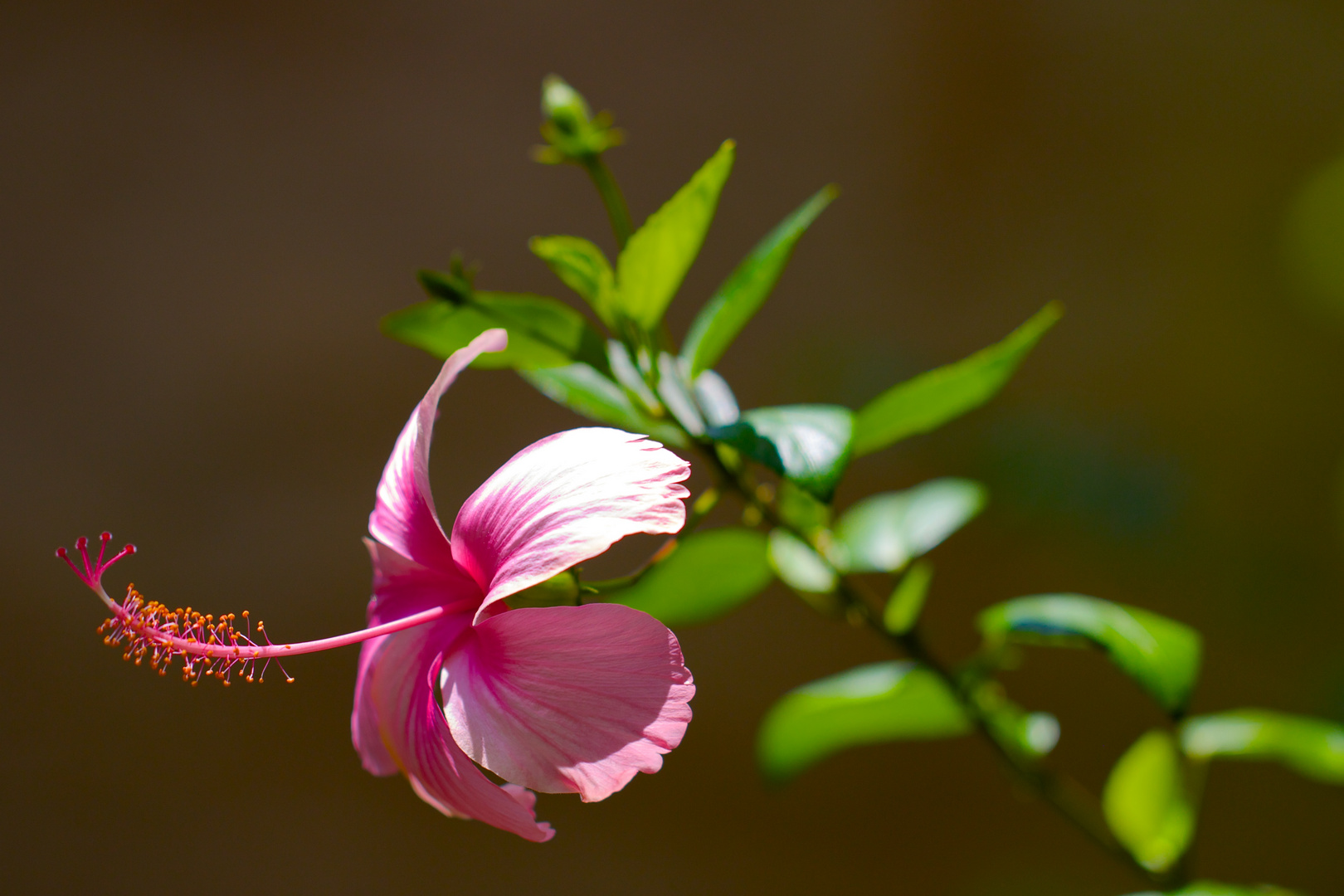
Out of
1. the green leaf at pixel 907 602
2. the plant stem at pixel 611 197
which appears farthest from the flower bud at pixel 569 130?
the green leaf at pixel 907 602

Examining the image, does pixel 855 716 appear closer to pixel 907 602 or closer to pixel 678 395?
pixel 907 602

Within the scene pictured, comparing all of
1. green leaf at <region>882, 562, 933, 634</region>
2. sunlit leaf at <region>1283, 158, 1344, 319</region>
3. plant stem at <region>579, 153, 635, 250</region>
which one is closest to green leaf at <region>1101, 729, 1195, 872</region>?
green leaf at <region>882, 562, 933, 634</region>

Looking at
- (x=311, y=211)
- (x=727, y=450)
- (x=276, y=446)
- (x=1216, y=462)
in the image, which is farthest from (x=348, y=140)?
(x=1216, y=462)

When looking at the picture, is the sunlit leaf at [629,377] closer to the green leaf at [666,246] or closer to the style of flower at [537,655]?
the green leaf at [666,246]

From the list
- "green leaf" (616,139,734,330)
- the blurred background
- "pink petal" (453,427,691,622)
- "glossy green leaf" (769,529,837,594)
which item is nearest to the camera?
"pink petal" (453,427,691,622)

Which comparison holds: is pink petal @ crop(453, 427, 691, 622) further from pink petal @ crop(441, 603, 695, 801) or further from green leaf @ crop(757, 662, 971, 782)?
green leaf @ crop(757, 662, 971, 782)

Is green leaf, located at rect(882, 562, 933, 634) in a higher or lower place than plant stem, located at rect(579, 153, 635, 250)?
lower

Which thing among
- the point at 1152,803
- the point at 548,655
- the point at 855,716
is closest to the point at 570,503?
the point at 548,655

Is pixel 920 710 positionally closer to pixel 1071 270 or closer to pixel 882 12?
pixel 1071 270
